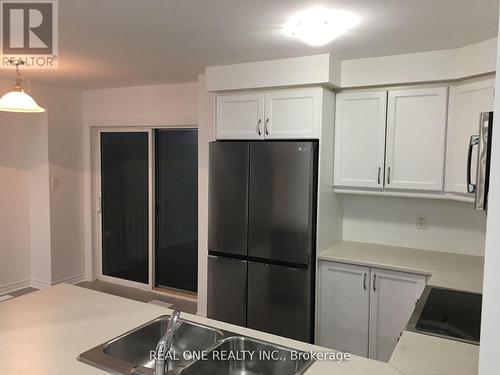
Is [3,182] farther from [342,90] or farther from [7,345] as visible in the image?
[342,90]

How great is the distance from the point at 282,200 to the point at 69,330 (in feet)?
5.84

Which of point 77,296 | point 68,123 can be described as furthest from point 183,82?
point 77,296

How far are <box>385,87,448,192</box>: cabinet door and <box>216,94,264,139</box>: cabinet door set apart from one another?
39.5 inches

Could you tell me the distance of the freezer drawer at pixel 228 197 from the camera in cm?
337

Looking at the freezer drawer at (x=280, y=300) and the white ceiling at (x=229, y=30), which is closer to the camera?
the white ceiling at (x=229, y=30)

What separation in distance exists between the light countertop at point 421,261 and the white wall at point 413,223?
79 millimetres

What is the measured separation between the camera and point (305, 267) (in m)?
3.19

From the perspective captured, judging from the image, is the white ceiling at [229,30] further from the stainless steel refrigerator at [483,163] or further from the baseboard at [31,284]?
the baseboard at [31,284]

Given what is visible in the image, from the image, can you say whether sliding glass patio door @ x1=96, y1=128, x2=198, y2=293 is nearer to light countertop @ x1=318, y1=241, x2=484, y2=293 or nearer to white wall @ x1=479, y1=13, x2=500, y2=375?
light countertop @ x1=318, y1=241, x2=484, y2=293

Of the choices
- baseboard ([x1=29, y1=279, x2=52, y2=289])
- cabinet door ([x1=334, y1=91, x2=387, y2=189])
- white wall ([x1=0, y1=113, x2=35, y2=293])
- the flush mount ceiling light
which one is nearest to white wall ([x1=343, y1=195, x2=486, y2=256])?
cabinet door ([x1=334, y1=91, x2=387, y2=189])

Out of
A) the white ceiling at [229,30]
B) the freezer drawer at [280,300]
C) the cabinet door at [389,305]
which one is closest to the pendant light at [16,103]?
the white ceiling at [229,30]

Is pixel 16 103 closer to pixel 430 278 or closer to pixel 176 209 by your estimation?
pixel 176 209

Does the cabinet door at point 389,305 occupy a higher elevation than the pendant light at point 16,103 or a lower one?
lower

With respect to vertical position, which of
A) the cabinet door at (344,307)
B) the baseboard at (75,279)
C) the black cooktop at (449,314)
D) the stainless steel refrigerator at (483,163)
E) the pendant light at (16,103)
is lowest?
the baseboard at (75,279)
